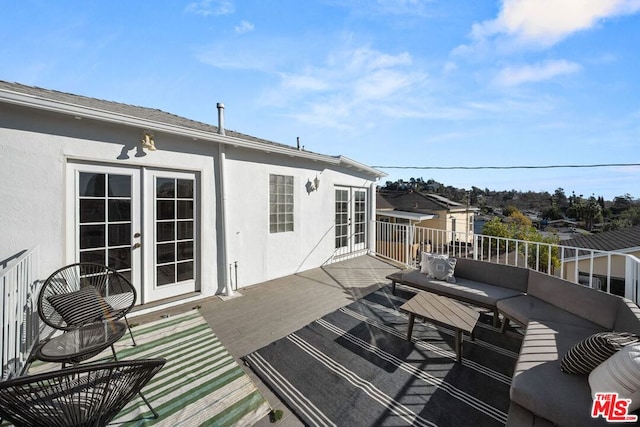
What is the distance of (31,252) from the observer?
267 cm

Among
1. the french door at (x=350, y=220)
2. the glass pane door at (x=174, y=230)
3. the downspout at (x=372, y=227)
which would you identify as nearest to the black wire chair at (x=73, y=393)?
the glass pane door at (x=174, y=230)

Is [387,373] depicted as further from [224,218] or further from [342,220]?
[342,220]

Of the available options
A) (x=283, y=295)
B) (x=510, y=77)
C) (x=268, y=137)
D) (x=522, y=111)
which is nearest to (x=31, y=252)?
(x=283, y=295)

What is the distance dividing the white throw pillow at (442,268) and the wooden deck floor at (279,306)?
3.67 ft

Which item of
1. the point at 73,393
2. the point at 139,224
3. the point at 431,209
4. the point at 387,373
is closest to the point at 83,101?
the point at 139,224

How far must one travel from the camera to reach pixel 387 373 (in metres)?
2.43

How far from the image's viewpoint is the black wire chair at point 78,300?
2533mm

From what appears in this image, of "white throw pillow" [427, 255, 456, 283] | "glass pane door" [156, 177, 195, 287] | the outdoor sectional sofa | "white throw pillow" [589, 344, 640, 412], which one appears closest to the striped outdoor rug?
"glass pane door" [156, 177, 195, 287]

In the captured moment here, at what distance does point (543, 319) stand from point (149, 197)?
4.95 meters

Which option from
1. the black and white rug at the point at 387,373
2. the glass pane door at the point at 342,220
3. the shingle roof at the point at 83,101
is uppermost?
the shingle roof at the point at 83,101

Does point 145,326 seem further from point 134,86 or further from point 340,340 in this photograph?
point 134,86

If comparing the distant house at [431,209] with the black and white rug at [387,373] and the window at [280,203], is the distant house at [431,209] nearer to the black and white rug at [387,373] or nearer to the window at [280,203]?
the window at [280,203]

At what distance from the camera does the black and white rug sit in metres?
1.98

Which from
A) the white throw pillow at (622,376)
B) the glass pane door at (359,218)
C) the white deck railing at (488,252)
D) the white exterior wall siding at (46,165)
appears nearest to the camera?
the white throw pillow at (622,376)
